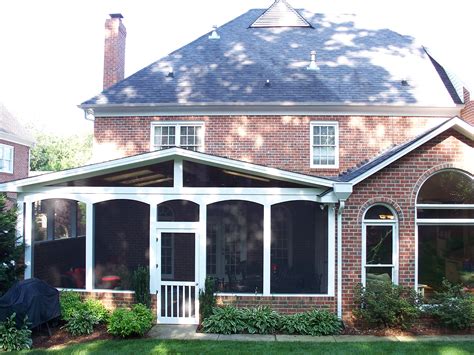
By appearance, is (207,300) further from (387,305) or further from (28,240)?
(28,240)

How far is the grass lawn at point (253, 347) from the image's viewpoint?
8570 millimetres

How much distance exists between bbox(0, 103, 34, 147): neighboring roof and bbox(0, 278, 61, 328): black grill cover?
2064 centimetres

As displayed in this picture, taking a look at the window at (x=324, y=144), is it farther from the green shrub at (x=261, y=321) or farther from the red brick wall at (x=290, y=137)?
the green shrub at (x=261, y=321)

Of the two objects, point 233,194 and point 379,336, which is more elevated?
point 233,194

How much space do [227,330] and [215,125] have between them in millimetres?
7063

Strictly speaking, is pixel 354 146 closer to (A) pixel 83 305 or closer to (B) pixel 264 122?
(B) pixel 264 122

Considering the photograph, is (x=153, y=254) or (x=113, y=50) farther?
(x=113, y=50)

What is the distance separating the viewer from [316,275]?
38.1 ft

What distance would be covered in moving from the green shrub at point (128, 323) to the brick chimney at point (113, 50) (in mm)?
9840

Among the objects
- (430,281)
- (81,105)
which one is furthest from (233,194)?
(81,105)

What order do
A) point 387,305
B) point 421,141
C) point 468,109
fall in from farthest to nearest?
point 468,109 < point 421,141 < point 387,305

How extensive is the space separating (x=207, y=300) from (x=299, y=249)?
3979mm

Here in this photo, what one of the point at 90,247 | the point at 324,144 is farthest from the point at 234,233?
the point at 90,247

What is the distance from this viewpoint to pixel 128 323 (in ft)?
30.8
